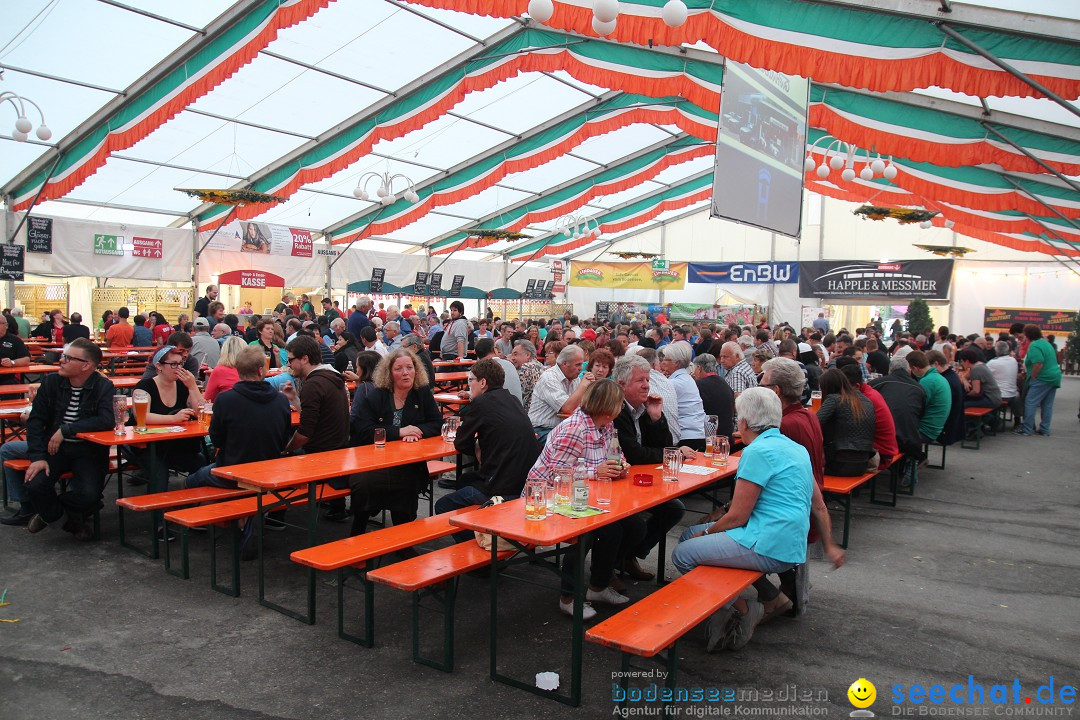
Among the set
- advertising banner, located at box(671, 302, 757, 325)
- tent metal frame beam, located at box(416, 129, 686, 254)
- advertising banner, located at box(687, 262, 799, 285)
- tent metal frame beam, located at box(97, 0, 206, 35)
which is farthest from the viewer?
advertising banner, located at box(671, 302, 757, 325)

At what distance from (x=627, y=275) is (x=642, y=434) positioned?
67.6 ft

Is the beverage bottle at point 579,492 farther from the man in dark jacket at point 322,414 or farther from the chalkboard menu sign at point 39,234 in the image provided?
the chalkboard menu sign at point 39,234

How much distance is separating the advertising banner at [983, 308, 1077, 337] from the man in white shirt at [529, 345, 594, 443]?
60.0 ft

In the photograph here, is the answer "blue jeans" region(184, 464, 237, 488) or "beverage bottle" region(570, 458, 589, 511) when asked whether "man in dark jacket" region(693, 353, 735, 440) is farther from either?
"blue jeans" region(184, 464, 237, 488)

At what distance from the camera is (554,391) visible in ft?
16.1

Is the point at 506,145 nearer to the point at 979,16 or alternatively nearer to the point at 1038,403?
the point at 1038,403

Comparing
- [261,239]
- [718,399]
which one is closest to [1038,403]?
[718,399]

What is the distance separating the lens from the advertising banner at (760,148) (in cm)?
623

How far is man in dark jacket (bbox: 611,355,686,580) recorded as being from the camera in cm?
380

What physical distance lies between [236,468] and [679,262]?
21.4 meters

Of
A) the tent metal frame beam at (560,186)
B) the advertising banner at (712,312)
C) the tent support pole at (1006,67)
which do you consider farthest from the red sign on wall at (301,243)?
the tent support pole at (1006,67)

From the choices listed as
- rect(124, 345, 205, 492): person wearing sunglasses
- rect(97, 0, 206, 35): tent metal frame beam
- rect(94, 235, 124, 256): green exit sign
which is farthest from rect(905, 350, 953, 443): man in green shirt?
rect(94, 235, 124, 256): green exit sign

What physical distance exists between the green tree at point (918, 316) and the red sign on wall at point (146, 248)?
1736 cm

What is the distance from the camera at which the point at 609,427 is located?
353 centimetres
